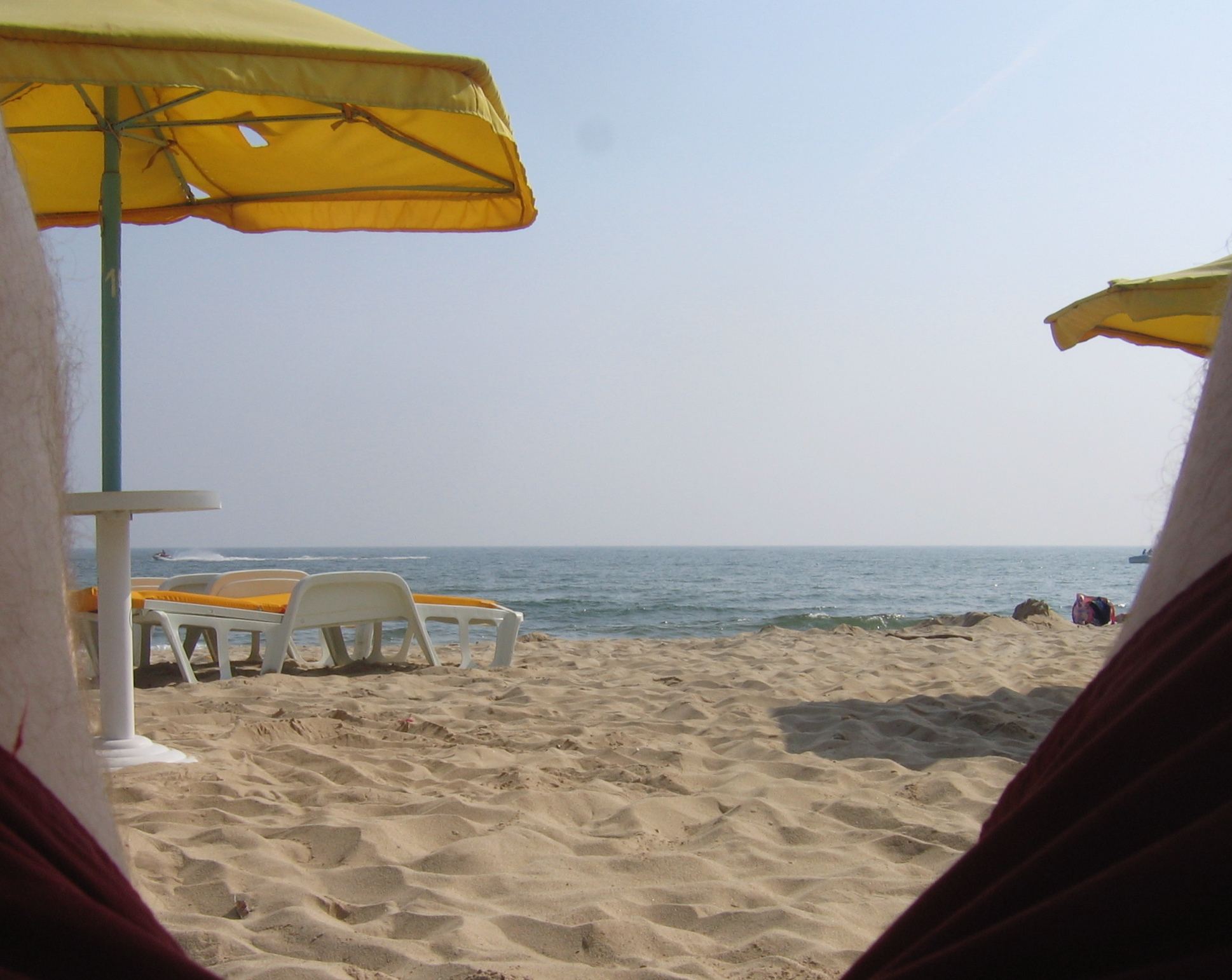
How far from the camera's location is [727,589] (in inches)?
1054

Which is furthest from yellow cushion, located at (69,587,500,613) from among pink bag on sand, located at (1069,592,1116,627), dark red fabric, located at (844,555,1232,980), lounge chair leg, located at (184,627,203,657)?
pink bag on sand, located at (1069,592,1116,627)

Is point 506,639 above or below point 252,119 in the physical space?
below

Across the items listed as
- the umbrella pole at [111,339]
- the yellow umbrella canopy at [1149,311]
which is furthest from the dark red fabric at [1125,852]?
the yellow umbrella canopy at [1149,311]

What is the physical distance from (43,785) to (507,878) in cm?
173

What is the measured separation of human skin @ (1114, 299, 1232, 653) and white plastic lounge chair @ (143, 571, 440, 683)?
4.41m

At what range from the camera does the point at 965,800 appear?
262 centimetres

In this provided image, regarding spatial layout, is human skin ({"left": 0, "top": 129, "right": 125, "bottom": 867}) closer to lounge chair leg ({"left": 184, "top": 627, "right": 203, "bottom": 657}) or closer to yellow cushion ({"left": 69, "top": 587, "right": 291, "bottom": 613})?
yellow cushion ({"left": 69, "top": 587, "right": 291, "bottom": 613})

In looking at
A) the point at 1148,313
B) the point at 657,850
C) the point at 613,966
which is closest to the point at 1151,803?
the point at 613,966

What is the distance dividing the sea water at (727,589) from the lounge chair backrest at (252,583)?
1.27 meters

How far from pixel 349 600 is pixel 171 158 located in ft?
7.89

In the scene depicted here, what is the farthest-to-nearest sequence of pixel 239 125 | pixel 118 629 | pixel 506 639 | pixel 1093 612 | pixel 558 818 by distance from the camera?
pixel 1093 612 < pixel 506 639 < pixel 239 125 < pixel 118 629 < pixel 558 818

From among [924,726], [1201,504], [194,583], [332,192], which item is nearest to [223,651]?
[194,583]

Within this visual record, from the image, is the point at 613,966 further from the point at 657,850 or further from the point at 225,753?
the point at 225,753

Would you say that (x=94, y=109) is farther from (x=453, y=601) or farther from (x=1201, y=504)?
(x=1201, y=504)
